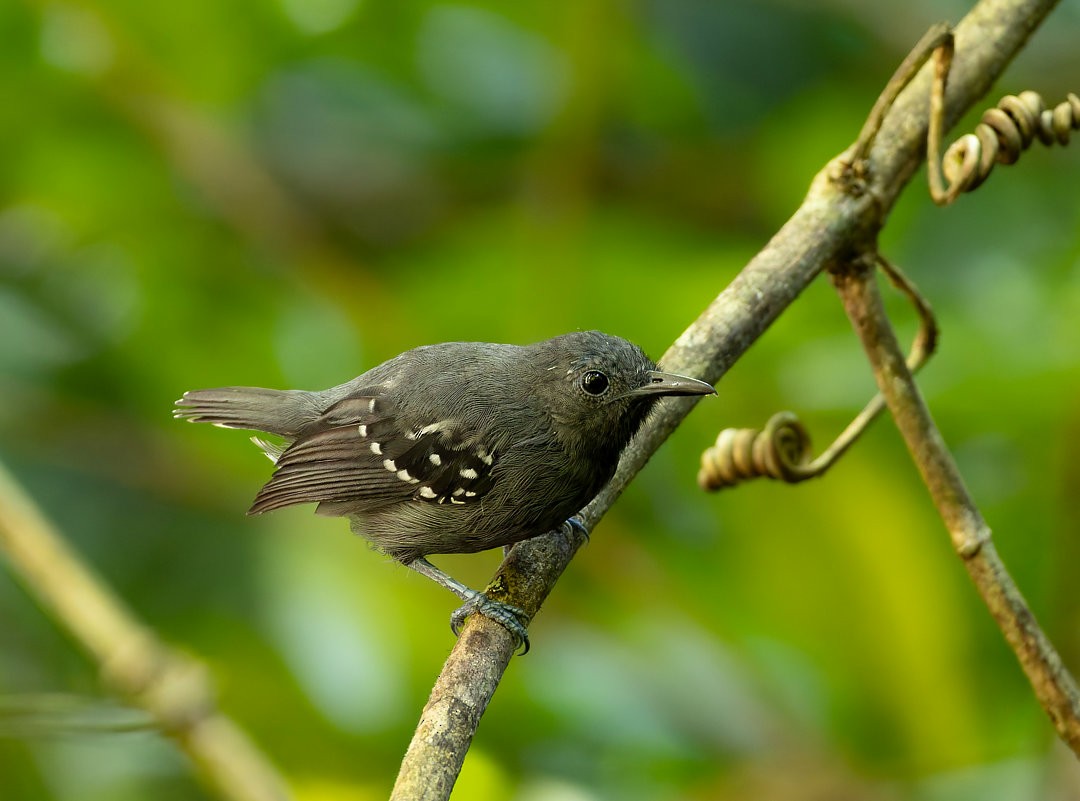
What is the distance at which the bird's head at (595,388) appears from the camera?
3004 mm

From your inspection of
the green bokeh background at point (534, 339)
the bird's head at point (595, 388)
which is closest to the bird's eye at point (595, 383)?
the bird's head at point (595, 388)

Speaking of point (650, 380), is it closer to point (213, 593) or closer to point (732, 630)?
point (732, 630)

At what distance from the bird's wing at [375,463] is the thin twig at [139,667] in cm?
98

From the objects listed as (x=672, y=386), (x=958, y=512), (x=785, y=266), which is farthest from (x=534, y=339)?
(x=958, y=512)

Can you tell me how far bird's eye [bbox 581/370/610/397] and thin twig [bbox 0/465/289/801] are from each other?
1283mm

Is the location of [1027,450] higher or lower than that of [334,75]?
lower

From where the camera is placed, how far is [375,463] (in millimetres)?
3283

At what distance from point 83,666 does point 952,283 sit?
11.4ft

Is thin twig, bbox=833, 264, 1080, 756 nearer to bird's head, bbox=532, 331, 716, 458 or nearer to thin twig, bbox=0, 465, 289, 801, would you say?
bird's head, bbox=532, 331, 716, 458

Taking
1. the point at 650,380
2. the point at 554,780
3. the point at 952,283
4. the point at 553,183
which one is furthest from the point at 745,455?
the point at 952,283

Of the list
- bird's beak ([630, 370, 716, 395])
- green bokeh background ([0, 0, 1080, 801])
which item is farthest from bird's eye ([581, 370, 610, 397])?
green bokeh background ([0, 0, 1080, 801])

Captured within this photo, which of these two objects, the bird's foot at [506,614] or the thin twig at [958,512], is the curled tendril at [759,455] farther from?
the bird's foot at [506,614]

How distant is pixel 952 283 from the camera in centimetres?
440

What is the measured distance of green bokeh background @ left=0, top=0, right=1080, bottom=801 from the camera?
11.7 ft
